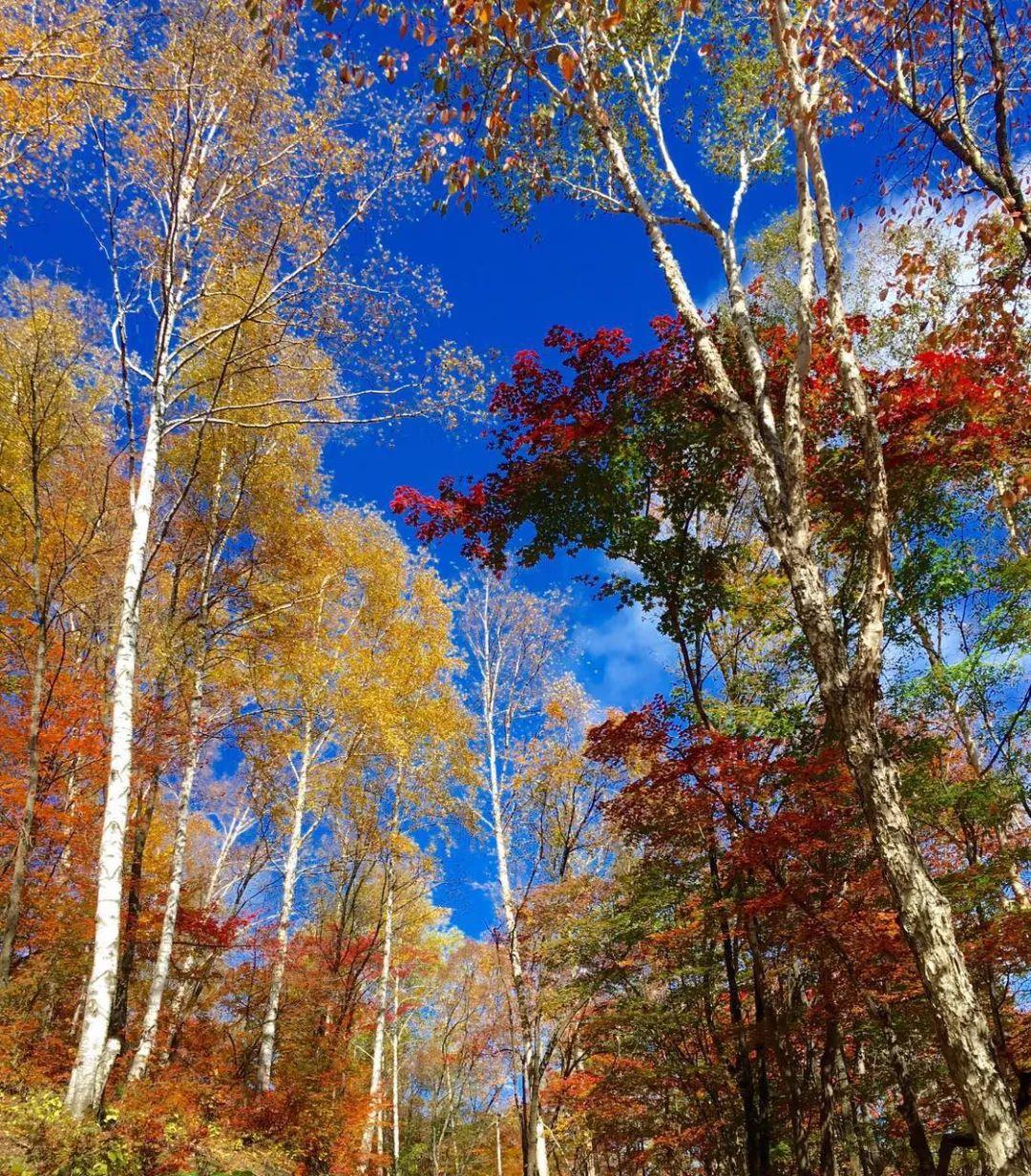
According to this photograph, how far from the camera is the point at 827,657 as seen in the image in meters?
3.56

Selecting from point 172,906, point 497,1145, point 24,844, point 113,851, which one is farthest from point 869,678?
point 497,1145

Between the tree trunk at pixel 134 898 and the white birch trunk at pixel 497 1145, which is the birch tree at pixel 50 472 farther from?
the white birch trunk at pixel 497 1145

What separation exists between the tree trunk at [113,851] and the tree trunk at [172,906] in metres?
2.94

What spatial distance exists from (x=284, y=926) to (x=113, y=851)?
6.04m

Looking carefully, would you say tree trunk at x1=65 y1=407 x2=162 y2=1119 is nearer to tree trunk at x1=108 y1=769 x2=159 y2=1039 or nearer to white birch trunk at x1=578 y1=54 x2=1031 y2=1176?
tree trunk at x1=108 y1=769 x2=159 y2=1039

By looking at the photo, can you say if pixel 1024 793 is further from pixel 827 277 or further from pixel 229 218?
pixel 229 218

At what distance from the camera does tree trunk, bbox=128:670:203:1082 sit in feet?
21.5

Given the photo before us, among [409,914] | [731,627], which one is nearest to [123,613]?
[731,627]

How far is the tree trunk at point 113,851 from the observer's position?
3.85m

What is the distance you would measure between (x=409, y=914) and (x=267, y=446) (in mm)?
11525

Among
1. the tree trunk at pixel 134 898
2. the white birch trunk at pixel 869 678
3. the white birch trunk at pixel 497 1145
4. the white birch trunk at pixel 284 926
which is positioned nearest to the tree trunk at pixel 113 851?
the tree trunk at pixel 134 898

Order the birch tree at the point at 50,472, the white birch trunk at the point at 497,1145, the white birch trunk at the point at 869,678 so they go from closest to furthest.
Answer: the white birch trunk at the point at 869,678
the birch tree at the point at 50,472
the white birch trunk at the point at 497,1145

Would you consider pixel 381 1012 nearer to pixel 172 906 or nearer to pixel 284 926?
pixel 284 926

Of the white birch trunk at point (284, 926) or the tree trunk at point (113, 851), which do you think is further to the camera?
the white birch trunk at point (284, 926)
